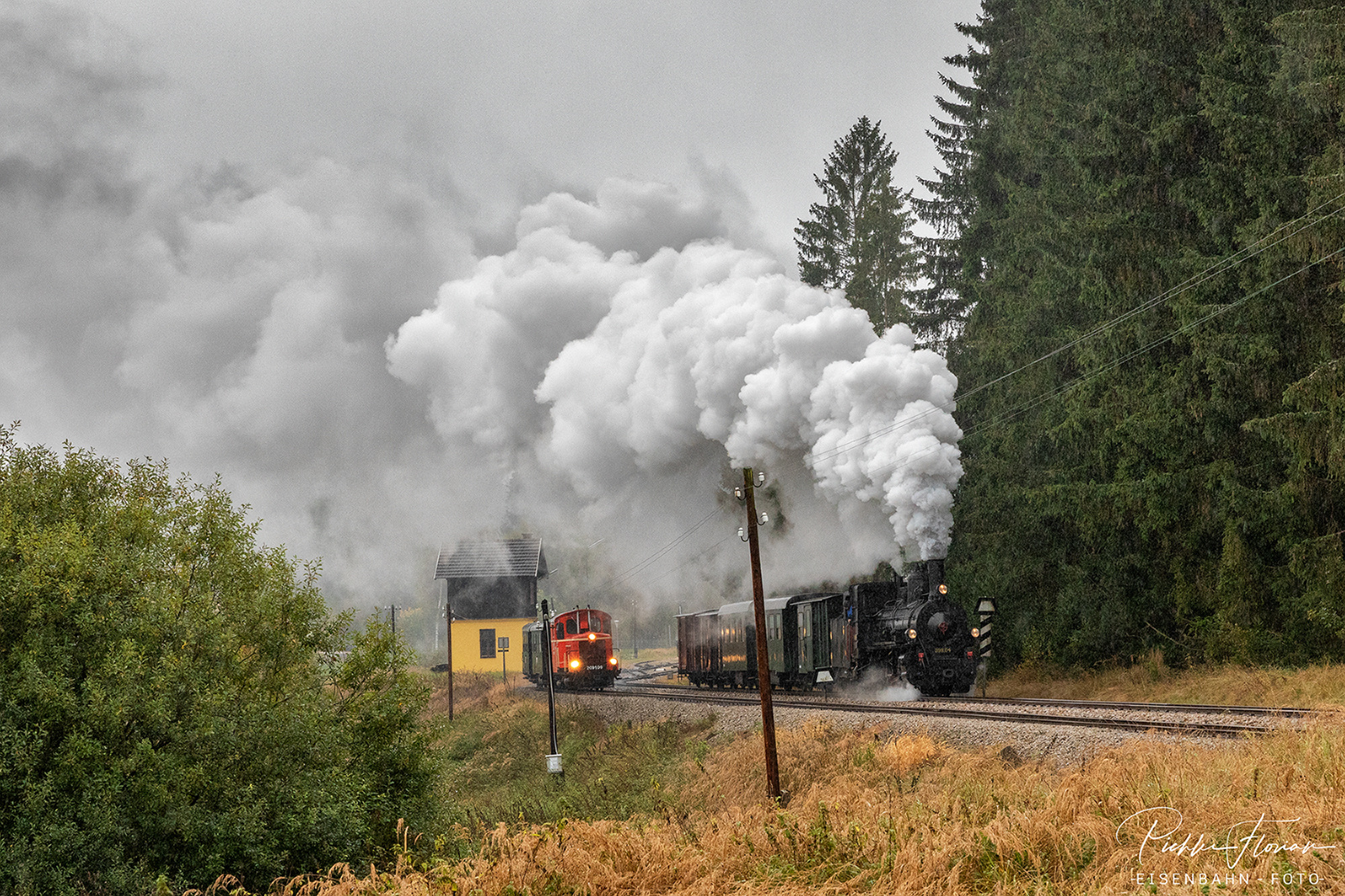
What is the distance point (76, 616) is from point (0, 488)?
16.1 ft

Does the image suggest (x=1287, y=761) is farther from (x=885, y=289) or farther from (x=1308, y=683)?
(x=885, y=289)

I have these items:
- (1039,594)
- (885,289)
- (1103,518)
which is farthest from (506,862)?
(885,289)

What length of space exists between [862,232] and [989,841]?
3788cm

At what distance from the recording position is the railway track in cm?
1305

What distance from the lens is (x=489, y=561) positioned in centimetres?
5725

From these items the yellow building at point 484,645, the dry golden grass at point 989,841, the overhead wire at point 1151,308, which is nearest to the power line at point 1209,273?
the overhead wire at point 1151,308

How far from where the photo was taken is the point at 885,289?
43.0 m

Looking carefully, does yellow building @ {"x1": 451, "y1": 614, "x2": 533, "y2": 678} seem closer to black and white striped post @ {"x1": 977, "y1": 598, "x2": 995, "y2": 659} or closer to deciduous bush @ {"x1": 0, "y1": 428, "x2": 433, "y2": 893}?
deciduous bush @ {"x1": 0, "y1": 428, "x2": 433, "y2": 893}

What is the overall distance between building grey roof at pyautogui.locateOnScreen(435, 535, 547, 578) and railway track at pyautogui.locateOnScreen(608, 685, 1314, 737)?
117 ft

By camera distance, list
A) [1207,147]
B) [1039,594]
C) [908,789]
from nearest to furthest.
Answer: [908,789]
[1207,147]
[1039,594]

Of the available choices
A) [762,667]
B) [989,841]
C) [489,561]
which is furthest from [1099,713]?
[489,561]

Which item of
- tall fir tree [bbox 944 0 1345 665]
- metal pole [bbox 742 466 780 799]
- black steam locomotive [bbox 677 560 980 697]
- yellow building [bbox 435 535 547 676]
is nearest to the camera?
metal pole [bbox 742 466 780 799]

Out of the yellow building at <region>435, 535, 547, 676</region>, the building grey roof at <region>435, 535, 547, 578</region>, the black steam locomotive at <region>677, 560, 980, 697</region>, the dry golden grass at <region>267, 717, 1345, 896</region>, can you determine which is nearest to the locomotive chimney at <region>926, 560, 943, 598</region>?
the black steam locomotive at <region>677, 560, 980, 697</region>

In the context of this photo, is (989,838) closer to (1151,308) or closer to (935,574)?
(935,574)
